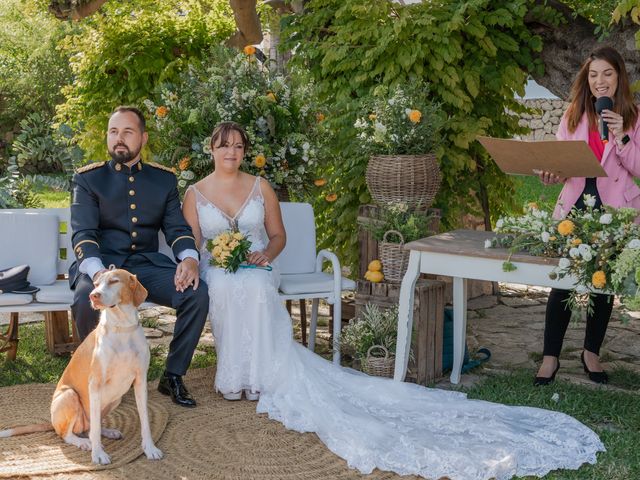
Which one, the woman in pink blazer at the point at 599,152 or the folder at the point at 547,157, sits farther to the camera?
the woman in pink blazer at the point at 599,152

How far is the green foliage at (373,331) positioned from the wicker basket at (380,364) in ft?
0.13

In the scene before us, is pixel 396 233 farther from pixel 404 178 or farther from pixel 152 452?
pixel 152 452

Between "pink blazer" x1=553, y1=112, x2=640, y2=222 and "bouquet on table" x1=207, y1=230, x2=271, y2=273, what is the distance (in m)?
1.75

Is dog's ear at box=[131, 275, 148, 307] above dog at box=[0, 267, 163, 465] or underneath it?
above

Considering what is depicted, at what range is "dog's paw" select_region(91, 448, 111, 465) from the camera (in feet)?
13.2

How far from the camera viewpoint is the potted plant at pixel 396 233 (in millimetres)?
5383

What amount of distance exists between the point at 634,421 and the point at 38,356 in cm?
369

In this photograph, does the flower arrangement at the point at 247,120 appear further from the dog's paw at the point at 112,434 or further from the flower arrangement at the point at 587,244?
the dog's paw at the point at 112,434

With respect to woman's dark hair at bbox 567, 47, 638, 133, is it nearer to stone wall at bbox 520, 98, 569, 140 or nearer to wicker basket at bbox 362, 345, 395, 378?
wicker basket at bbox 362, 345, 395, 378

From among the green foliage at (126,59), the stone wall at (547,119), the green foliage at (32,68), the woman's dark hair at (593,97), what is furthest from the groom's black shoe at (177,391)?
the stone wall at (547,119)

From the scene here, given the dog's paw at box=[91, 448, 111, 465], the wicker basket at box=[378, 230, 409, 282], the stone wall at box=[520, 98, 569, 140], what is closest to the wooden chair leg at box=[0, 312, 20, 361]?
the dog's paw at box=[91, 448, 111, 465]

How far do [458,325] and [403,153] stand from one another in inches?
44.8

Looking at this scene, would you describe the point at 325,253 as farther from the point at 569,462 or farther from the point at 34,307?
the point at 569,462

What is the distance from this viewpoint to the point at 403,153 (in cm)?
571
